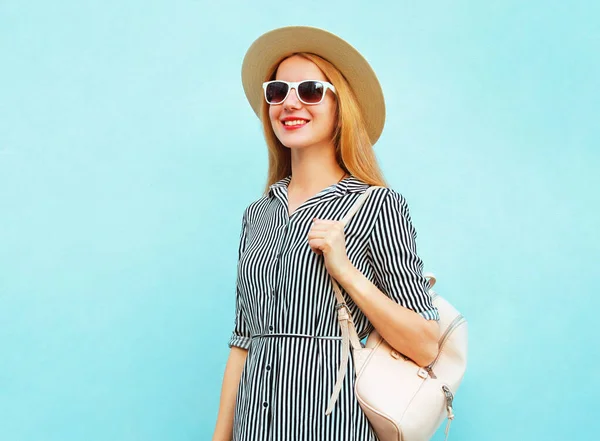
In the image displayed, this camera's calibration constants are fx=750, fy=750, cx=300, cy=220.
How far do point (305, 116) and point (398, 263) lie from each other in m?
0.43

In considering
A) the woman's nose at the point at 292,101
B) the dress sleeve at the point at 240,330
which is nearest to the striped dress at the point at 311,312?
the dress sleeve at the point at 240,330

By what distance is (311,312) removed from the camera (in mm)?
1617

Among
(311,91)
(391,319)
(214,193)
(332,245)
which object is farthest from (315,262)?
(214,193)

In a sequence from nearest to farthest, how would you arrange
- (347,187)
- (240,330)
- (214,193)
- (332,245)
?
(332,245), (347,187), (240,330), (214,193)

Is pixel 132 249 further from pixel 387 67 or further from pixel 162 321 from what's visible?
pixel 387 67

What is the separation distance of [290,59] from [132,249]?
3.53 feet

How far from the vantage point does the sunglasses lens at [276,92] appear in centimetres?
180

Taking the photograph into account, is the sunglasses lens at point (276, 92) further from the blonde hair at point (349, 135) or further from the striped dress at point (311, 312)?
the striped dress at point (311, 312)

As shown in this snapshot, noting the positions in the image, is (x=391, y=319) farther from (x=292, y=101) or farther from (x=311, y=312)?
(x=292, y=101)

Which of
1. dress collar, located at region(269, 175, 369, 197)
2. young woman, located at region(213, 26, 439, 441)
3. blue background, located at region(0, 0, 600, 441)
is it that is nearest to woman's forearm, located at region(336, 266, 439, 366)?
young woman, located at region(213, 26, 439, 441)

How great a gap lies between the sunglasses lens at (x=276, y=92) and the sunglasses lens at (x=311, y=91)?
0.15 ft

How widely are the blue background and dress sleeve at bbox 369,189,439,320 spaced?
96cm

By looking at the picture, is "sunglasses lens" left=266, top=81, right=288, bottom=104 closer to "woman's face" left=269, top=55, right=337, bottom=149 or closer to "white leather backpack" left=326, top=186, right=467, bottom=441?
"woman's face" left=269, top=55, right=337, bottom=149

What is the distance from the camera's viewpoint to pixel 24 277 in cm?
261
